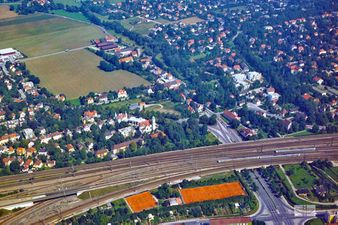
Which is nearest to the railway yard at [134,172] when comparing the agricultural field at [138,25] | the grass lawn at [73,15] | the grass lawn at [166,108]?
the grass lawn at [166,108]

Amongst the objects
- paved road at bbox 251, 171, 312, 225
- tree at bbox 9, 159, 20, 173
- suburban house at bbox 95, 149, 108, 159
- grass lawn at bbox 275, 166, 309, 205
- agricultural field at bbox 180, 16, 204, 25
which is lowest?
tree at bbox 9, 159, 20, 173

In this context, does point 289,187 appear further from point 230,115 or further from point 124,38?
point 124,38

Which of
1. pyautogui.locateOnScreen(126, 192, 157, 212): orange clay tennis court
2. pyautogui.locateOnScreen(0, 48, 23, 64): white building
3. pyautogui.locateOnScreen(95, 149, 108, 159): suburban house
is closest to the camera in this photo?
pyautogui.locateOnScreen(126, 192, 157, 212): orange clay tennis court

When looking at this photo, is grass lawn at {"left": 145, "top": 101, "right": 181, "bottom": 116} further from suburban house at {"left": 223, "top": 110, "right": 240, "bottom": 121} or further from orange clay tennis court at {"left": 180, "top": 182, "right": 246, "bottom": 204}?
orange clay tennis court at {"left": 180, "top": 182, "right": 246, "bottom": 204}

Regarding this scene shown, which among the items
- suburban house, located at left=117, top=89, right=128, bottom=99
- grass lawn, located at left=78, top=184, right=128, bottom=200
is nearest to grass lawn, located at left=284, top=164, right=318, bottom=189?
grass lawn, located at left=78, top=184, right=128, bottom=200

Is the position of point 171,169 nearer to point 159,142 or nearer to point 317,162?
point 159,142

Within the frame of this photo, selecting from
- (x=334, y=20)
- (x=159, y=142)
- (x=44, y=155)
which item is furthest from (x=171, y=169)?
(x=334, y=20)

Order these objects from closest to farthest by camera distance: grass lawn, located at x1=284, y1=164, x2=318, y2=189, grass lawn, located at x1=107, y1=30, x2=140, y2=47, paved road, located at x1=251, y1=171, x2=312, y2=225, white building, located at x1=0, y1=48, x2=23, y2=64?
paved road, located at x1=251, y1=171, x2=312, y2=225 → grass lawn, located at x1=284, y1=164, x2=318, y2=189 → white building, located at x1=0, y1=48, x2=23, y2=64 → grass lawn, located at x1=107, y1=30, x2=140, y2=47
